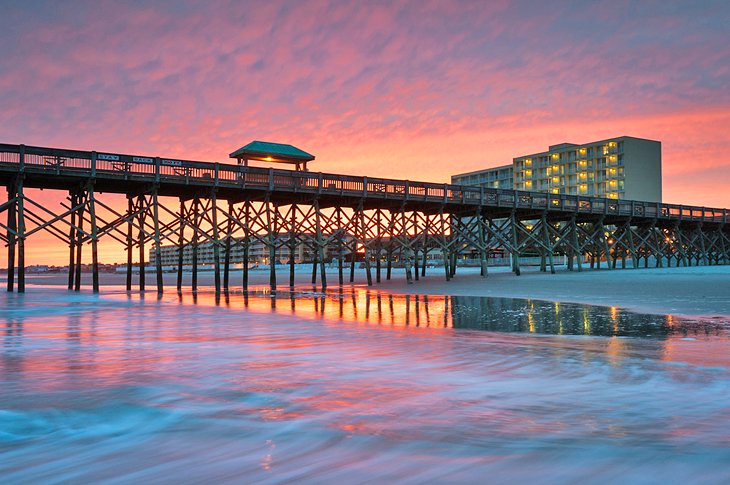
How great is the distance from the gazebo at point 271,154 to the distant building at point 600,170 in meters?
76.1

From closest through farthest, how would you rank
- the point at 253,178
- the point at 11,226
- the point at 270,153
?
the point at 11,226 < the point at 253,178 < the point at 270,153

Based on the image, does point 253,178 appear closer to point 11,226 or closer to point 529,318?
point 11,226

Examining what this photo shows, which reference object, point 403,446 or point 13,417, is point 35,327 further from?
point 403,446

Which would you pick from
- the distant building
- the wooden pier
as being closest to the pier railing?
the wooden pier

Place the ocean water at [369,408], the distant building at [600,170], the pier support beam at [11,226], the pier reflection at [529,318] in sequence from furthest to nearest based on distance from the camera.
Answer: the distant building at [600,170]
the pier support beam at [11,226]
the pier reflection at [529,318]
the ocean water at [369,408]

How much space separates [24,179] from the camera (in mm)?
26453

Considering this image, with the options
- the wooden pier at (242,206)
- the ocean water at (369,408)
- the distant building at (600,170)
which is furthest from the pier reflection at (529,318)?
the distant building at (600,170)

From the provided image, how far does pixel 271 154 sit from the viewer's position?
35906 millimetres

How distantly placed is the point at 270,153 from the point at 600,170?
265 ft

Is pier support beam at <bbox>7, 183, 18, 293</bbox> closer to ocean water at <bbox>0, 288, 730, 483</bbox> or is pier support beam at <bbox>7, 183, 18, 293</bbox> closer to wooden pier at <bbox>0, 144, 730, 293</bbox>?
wooden pier at <bbox>0, 144, 730, 293</bbox>

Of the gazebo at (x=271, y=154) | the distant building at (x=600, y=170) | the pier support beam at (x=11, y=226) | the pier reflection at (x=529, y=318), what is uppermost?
the distant building at (x=600, y=170)

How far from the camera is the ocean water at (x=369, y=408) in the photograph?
339 cm

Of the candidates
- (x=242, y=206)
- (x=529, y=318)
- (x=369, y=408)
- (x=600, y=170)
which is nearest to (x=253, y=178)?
(x=242, y=206)

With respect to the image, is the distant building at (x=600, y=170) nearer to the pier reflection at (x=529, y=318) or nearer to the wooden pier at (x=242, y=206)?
the wooden pier at (x=242, y=206)
